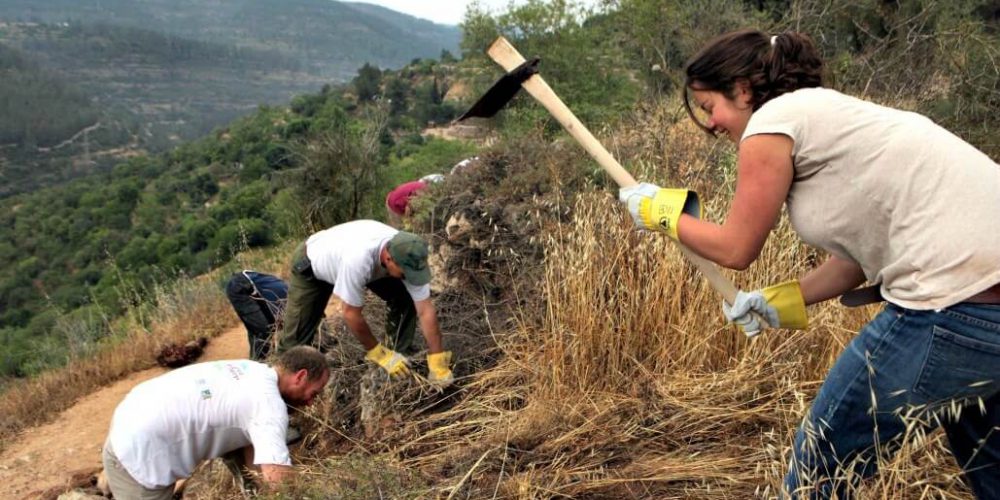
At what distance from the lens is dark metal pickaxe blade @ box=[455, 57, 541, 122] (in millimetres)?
2023

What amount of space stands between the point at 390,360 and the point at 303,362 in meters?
0.86

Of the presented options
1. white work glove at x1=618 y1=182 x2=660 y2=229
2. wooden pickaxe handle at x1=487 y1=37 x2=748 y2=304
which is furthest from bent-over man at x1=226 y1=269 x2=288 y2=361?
white work glove at x1=618 y1=182 x2=660 y2=229

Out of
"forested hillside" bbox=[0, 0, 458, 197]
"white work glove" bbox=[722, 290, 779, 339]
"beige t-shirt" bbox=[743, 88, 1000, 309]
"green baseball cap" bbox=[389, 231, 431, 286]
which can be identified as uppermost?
"beige t-shirt" bbox=[743, 88, 1000, 309]

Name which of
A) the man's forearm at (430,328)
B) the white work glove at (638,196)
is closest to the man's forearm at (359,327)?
the man's forearm at (430,328)

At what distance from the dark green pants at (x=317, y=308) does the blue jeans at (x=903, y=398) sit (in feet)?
9.00

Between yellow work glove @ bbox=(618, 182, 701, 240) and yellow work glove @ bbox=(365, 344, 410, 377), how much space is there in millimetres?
1998

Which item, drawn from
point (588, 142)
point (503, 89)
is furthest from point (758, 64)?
point (503, 89)

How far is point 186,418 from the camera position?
8.41ft

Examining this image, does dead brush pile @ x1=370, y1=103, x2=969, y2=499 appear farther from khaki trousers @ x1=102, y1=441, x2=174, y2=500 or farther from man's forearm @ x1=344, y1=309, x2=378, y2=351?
khaki trousers @ x1=102, y1=441, x2=174, y2=500

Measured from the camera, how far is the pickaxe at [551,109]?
1.93 m

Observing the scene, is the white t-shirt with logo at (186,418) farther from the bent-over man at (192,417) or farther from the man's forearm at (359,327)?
the man's forearm at (359,327)

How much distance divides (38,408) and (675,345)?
219 inches

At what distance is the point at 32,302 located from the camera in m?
26.2

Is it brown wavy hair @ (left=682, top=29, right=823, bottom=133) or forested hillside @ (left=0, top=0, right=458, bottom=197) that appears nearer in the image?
brown wavy hair @ (left=682, top=29, right=823, bottom=133)
